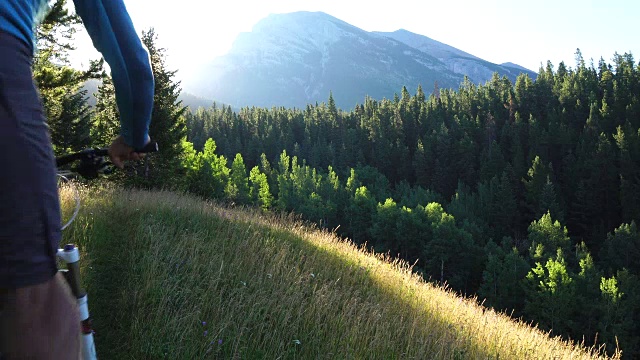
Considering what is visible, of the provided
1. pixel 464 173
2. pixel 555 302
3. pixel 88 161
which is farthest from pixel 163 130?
pixel 464 173

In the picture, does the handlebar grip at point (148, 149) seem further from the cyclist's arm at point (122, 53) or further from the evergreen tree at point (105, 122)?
the evergreen tree at point (105, 122)

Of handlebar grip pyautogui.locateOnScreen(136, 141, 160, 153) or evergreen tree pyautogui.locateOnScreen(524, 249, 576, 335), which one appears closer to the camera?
handlebar grip pyautogui.locateOnScreen(136, 141, 160, 153)

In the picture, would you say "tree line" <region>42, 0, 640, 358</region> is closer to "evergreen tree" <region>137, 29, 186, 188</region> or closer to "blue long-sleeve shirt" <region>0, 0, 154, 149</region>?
"evergreen tree" <region>137, 29, 186, 188</region>

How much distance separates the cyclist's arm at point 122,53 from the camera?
108 centimetres

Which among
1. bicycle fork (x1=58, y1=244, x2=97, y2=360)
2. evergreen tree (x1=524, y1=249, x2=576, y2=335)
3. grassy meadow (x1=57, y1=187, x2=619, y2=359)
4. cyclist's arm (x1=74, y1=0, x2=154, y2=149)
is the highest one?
cyclist's arm (x1=74, y1=0, x2=154, y2=149)

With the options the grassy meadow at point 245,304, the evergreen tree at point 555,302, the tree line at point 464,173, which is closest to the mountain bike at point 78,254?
the grassy meadow at point 245,304

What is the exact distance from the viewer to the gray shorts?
777 millimetres

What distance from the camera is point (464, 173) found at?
8950 cm

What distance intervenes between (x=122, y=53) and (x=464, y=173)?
94.0m

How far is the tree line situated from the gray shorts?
9391 millimetres

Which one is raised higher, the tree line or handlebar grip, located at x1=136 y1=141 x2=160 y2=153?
handlebar grip, located at x1=136 y1=141 x2=160 y2=153

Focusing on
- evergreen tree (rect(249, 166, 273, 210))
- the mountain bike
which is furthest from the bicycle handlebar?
evergreen tree (rect(249, 166, 273, 210))

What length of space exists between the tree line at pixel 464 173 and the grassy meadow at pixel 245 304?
5.11m

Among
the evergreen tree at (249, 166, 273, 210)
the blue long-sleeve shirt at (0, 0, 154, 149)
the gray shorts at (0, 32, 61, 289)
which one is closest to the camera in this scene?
the gray shorts at (0, 32, 61, 289)
